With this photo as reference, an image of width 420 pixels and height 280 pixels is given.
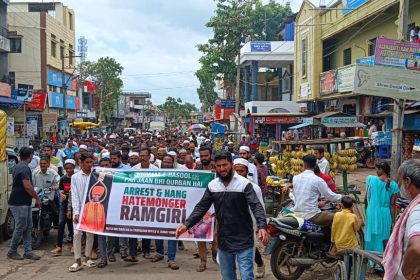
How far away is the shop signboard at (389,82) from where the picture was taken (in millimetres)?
8141

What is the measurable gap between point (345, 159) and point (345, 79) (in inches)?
446

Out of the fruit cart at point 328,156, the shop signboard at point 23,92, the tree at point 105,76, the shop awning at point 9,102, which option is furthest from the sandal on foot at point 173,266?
the tree at point 105,76

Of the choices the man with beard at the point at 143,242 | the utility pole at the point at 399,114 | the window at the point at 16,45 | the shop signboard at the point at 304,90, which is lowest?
the man with beard at the point at 143,242

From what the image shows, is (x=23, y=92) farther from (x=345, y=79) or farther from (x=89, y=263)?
(x=89, y=263)

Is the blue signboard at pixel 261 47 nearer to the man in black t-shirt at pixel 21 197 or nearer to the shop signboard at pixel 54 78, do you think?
the shop signboard at pixel 54 78

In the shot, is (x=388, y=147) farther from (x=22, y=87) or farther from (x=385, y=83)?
(x=22, y=87)

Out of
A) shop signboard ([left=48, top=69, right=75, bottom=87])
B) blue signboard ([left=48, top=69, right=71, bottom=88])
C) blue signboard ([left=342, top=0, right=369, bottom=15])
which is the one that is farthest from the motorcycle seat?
shop signboard ([left=48, top=69, right=75, bottom=87])

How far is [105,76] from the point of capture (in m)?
55.7

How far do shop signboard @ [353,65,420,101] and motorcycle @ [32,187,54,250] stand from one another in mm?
5792

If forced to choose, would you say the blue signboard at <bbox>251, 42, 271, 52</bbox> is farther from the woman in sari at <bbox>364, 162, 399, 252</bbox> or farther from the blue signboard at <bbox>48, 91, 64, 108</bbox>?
the woman in sari at <bbox>364, 162, 399, 252</bbox>

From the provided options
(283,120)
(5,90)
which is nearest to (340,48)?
(283,120)

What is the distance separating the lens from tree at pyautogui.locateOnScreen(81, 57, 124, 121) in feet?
179

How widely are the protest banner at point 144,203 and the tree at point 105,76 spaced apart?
48213 mm

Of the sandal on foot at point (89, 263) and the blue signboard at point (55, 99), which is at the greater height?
the blue signboard at point (55, 99)
